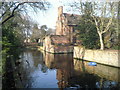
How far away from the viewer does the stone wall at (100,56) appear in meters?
15.2

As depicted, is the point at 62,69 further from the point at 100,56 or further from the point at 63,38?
the point at 63,38

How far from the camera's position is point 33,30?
57625mm

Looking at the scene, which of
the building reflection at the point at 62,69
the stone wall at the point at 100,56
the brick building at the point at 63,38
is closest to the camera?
the building reflection at the point at 62,69

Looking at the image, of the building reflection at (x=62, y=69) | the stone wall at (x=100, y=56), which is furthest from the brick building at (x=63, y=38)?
the building reflection at (x=62, y=69)

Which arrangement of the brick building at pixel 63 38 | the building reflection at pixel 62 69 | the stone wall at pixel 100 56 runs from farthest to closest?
1. the brick building at pixel 63 38
2. the stone wall at pixel 100 56
3. the building reflection at pixel 62 69

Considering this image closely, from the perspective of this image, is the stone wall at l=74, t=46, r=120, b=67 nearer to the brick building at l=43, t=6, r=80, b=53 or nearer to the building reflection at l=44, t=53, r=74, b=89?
the building reflection at l=44, t=53, r=74, b=89

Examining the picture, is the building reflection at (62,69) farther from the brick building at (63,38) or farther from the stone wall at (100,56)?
the brick building at (63,38)

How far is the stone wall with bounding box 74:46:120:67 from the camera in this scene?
1517cm

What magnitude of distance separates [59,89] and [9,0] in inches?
361

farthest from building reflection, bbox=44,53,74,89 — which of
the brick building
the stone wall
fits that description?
the brick building

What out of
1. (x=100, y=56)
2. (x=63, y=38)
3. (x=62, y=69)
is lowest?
(x=62, y=69)

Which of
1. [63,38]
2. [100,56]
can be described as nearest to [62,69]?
[100,56]

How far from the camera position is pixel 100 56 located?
687 inches

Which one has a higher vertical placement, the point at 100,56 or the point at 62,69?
the point at 100,56
